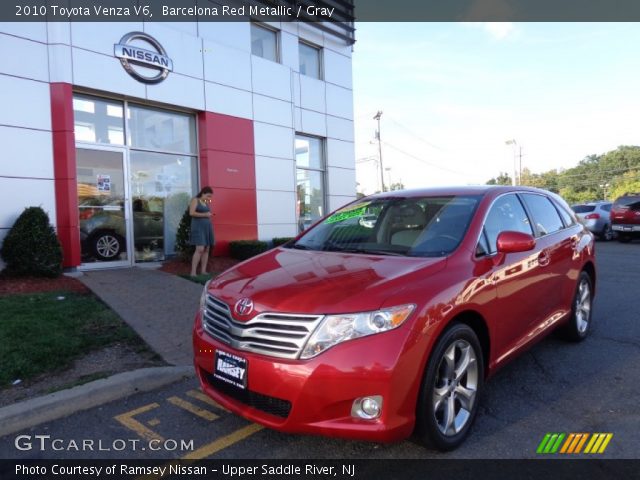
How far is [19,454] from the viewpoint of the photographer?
296 centimetres

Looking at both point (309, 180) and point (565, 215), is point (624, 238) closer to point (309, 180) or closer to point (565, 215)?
point (309, 180)

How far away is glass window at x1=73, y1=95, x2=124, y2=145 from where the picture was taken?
8.77m

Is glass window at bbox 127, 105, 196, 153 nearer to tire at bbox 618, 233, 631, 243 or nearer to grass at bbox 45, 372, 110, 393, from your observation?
grass at bbox 45, 372, 110, 393

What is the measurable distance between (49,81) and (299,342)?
26.5 feet

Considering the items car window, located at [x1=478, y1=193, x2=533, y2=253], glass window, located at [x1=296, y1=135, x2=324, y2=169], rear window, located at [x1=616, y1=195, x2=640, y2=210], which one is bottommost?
car window, located at [x1=478, y1=193, x2=533, y2=253]

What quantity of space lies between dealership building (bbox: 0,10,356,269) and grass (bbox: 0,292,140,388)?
2454 mm

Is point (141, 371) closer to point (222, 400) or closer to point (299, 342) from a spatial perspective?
point (222, 400)

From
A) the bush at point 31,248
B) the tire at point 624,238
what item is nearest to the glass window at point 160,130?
the bush at point 31,248

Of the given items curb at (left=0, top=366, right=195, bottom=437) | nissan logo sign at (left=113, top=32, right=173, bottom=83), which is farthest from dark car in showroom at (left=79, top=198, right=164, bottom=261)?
curb at (left=0, top=366, right=195, bottom=437)

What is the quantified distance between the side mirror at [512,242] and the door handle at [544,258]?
641 mm

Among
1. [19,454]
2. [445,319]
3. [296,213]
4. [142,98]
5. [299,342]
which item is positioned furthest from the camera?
[296,213]

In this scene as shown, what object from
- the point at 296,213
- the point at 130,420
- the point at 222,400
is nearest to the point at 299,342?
the point at 222,400

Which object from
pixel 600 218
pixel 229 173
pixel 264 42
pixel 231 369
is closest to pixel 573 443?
pixel 231 369

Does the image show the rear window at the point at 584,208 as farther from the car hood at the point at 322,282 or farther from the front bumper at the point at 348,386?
the front bumper at the point at 348,386
